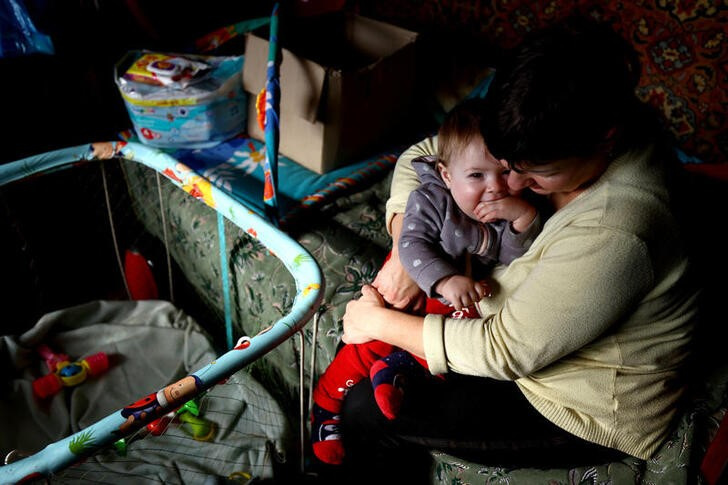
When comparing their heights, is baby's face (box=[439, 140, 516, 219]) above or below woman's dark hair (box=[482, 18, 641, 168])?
below

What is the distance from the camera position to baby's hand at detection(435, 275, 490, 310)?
3.11 ft

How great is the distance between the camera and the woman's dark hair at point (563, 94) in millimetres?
674

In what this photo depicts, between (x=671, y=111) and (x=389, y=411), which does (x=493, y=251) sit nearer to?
(x=389, y=411)

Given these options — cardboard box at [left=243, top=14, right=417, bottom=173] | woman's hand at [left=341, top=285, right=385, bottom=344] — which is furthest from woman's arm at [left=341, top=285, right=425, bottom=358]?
cardboard box at [left=243, top=14, right=417, bottom=173]

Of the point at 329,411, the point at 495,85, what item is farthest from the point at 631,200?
the point at 329,411

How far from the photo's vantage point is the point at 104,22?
184cm

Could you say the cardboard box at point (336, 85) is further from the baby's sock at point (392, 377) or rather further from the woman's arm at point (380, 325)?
the baby's sock at point (392, 377)

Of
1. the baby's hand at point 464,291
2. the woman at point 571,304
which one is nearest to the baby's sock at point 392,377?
the woman at point 571,304

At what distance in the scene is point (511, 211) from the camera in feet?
3.21

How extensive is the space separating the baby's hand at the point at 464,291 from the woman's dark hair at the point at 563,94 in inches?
11.2

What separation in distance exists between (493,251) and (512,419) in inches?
12.4

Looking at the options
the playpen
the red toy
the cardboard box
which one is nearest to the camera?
the playpen

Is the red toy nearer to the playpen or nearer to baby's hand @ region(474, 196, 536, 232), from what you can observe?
the playpen

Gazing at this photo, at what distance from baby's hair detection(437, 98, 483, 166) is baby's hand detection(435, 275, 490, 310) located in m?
0.24
